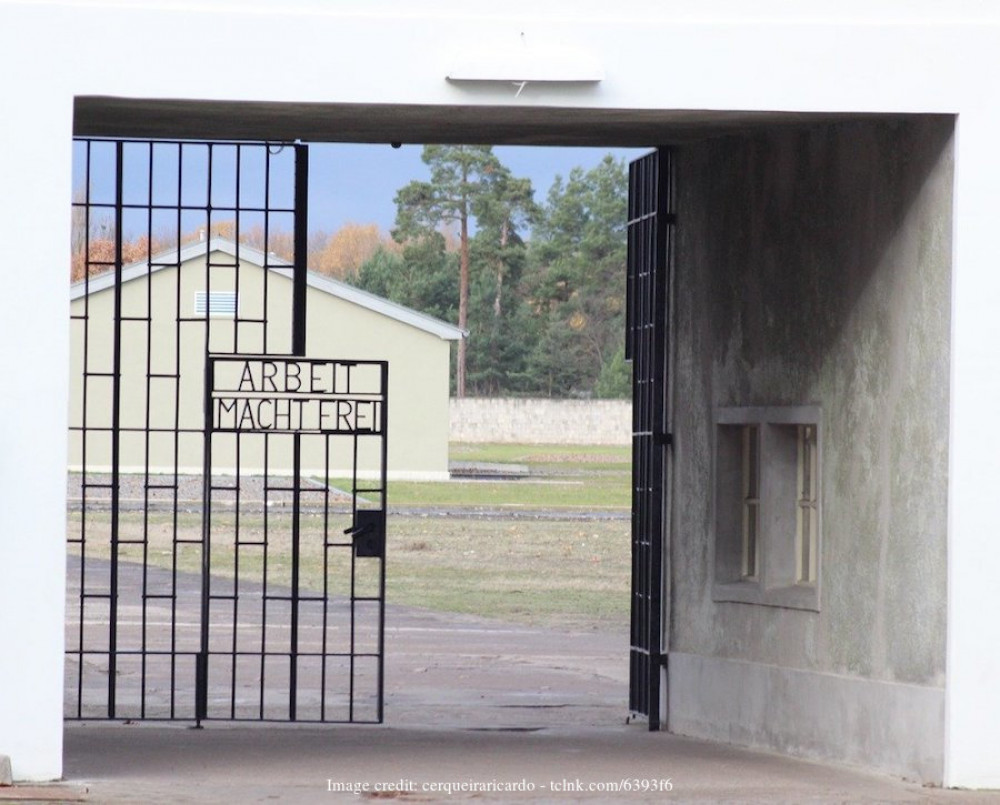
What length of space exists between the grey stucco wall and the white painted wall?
20 centimetres

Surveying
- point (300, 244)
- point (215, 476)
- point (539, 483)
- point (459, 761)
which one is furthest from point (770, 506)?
point (539, 483)

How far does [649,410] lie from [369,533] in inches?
92.0

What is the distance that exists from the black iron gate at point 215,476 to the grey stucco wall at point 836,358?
2200mm

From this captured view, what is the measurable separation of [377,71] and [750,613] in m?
4.58

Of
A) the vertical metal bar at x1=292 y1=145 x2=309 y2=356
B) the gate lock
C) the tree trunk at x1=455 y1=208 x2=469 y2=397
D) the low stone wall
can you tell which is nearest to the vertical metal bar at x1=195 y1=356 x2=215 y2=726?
the vertical metal bar at x1=292 y1=145 x2=309 y2=356

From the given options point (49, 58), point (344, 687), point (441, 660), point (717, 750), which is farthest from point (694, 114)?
point (441, 660)

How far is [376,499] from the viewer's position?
37594mm

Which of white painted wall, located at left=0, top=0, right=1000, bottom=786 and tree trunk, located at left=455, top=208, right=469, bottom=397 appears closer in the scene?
white painted wall, located at left=0, top=0, right=1000, bottom=786

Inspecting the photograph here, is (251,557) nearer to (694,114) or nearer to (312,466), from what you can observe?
(312,466)

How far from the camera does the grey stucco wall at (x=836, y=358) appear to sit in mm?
9742

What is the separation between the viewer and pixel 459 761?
10.7 metres

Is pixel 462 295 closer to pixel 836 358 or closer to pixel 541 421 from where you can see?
pixel 541 421

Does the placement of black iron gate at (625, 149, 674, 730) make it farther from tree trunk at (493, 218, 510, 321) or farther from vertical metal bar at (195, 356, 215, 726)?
tree trunk at (493, 218, 510, 321)

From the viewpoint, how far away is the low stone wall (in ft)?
196
